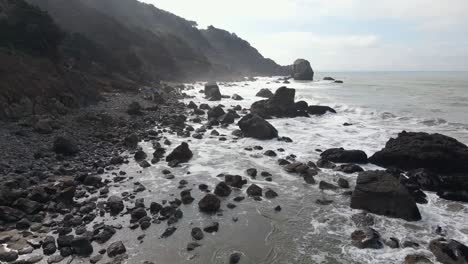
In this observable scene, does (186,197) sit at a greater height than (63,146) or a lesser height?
lesser

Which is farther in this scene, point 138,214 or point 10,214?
point 138,214

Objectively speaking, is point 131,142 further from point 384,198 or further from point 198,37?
point 198,37

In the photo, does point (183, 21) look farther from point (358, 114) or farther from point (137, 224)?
point (137, 224)

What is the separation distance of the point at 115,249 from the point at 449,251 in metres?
Result: 9.73

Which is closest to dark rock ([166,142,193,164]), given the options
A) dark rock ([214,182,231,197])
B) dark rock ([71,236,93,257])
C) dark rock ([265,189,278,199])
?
dark rock ([214,182,231,197])

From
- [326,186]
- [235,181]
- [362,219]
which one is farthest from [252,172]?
[362,219]

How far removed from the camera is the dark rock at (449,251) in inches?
389

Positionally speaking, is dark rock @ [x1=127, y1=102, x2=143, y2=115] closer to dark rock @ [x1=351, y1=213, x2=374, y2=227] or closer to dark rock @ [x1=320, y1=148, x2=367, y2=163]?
dark rock @ [x1=320, y1=148, x2=367, y2=163]

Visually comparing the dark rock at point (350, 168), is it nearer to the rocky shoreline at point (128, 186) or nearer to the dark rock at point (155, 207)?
the rocky shoreline at point (128, 186)

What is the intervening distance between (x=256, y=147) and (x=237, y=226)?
11.0 metres

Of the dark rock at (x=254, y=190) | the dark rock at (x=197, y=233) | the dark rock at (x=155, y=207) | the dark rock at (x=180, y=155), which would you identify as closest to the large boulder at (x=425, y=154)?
the dark rock at (x=254, y=190)

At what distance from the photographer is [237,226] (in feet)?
39.1

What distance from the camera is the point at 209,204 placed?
42.9 feet

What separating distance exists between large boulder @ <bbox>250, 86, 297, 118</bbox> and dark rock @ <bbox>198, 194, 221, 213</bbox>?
23.6 metres
